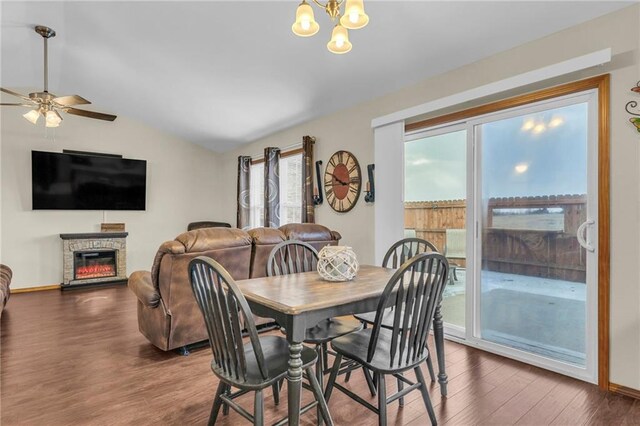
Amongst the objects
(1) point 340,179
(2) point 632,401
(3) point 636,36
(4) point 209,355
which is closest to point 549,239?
(2) point 632,401

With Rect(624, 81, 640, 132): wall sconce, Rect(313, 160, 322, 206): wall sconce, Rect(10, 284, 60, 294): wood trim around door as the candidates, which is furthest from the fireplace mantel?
Rect(624, 81, 640, 132): wall sconce

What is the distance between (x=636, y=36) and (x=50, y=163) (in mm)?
7276

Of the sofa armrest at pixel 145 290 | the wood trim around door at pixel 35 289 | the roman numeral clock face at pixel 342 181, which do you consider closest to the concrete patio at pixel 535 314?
Answer: the roman numeral clock face at pixel 342 181

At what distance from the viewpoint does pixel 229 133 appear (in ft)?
20.5

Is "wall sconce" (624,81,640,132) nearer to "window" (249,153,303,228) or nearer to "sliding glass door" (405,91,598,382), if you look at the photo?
"sliding glass door" (405,91,598,382)

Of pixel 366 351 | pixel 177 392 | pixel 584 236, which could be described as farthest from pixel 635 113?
pixel 177 392

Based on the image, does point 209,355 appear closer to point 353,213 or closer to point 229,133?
point 353,213

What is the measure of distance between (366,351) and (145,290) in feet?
6.98

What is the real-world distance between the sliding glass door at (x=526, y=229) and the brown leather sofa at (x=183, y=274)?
192 centimetres

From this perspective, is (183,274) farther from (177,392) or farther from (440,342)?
(440,342)

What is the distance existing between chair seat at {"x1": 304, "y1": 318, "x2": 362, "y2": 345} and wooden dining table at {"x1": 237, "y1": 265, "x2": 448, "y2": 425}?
0.36m

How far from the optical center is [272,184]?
5668mm

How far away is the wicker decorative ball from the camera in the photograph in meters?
Result: 2.13

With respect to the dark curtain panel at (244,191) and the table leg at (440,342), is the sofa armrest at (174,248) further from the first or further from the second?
the dark curtain panel at (244,191)
